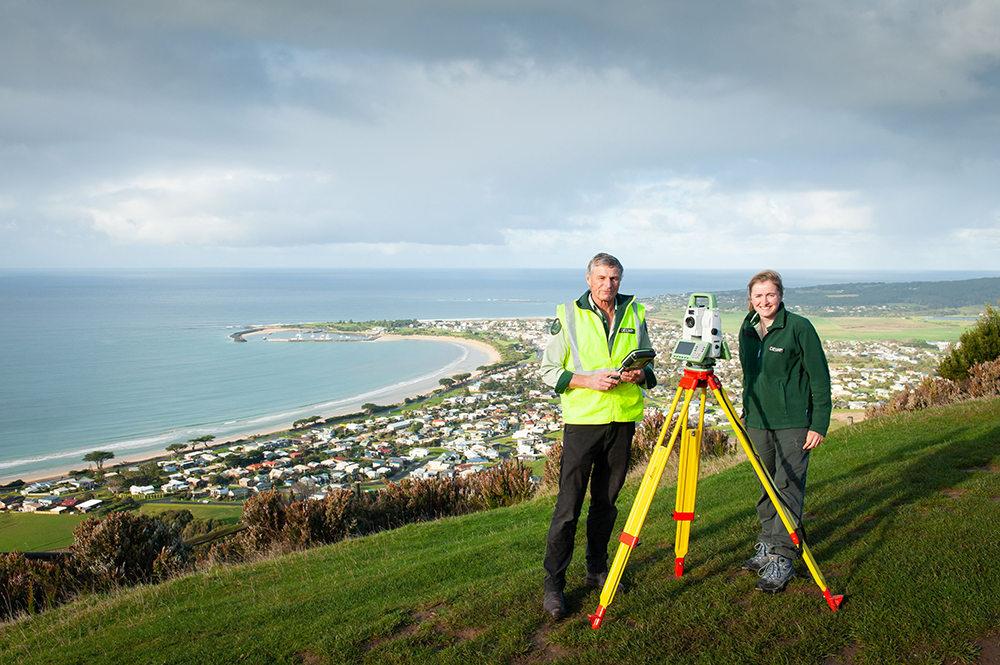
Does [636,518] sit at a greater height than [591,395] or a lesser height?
lesser

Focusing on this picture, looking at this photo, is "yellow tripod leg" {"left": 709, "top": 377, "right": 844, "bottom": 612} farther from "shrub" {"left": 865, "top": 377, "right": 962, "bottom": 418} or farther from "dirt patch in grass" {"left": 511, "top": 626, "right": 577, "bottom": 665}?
"shrub" {"left": 865, "top": 377, "right": 962, "bottom": 418}

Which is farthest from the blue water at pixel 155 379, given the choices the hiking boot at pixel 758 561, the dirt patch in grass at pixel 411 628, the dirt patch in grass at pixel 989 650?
the dirt patch in grass at pixel 989 650

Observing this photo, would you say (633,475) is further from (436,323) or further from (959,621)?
(436,323)

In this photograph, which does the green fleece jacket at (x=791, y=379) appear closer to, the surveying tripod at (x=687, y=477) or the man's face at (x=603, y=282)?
the surveying tripod at (x=687, y=477)

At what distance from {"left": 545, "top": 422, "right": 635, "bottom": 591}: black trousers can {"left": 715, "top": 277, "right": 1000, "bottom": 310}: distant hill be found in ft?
158

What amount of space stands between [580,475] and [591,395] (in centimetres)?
55

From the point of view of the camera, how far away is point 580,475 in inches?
137

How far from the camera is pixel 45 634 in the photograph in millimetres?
4426

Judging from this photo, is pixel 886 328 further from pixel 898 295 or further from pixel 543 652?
pixel 543 652

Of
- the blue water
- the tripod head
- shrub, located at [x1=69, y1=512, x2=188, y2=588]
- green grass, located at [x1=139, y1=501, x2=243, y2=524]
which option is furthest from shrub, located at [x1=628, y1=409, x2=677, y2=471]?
the blue water

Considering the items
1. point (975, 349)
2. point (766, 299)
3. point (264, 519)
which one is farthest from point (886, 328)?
point (264, 519)

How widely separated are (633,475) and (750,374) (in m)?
6.04

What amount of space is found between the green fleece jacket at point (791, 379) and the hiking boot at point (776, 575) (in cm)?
89

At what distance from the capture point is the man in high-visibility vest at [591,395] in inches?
133
